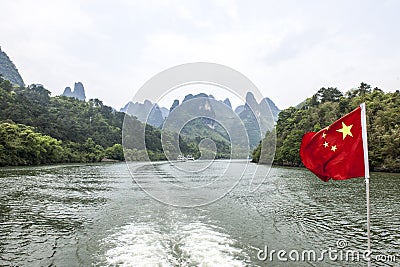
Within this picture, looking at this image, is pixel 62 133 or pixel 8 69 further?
pixel 8 69

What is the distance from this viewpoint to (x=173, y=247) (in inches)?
297

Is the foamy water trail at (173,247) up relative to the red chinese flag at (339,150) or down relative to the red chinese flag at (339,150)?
down

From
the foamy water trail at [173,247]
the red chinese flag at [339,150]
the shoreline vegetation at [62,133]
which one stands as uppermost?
the shoreline vegetation at [62,133]

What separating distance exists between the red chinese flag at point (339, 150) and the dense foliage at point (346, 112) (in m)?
37.3

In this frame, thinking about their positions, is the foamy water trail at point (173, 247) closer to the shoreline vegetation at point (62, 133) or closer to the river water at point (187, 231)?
the river water at point (187, 231)

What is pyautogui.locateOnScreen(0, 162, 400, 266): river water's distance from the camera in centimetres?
675

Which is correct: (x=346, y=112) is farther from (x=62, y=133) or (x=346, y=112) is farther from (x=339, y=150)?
(x=62, y=133)

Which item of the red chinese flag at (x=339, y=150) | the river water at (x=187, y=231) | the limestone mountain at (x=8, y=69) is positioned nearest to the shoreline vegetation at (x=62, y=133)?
the river water at (x=187, y=231)

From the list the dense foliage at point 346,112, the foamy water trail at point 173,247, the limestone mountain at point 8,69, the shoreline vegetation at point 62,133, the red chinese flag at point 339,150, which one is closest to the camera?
the red chinese flag at point 339,150

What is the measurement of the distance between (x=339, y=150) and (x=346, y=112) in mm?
51713

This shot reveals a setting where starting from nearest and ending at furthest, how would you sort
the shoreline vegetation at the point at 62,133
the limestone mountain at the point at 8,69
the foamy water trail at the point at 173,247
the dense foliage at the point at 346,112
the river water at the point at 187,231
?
the foamy water trail at the point at 173,247 → the river water at the point at 187,231 → the dense foliage at the point at 346,112 → the shoreline vegetation at the point at 62,133 → the limestone mountain at the point at 8,69

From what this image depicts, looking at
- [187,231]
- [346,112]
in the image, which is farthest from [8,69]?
[187,231]

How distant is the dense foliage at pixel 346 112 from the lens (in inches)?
1468

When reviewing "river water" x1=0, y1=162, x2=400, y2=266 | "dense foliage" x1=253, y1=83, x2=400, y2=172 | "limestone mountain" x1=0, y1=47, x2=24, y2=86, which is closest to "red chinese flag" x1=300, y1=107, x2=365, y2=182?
"river water" x1=0, y1=162, x2=400, y2=266
